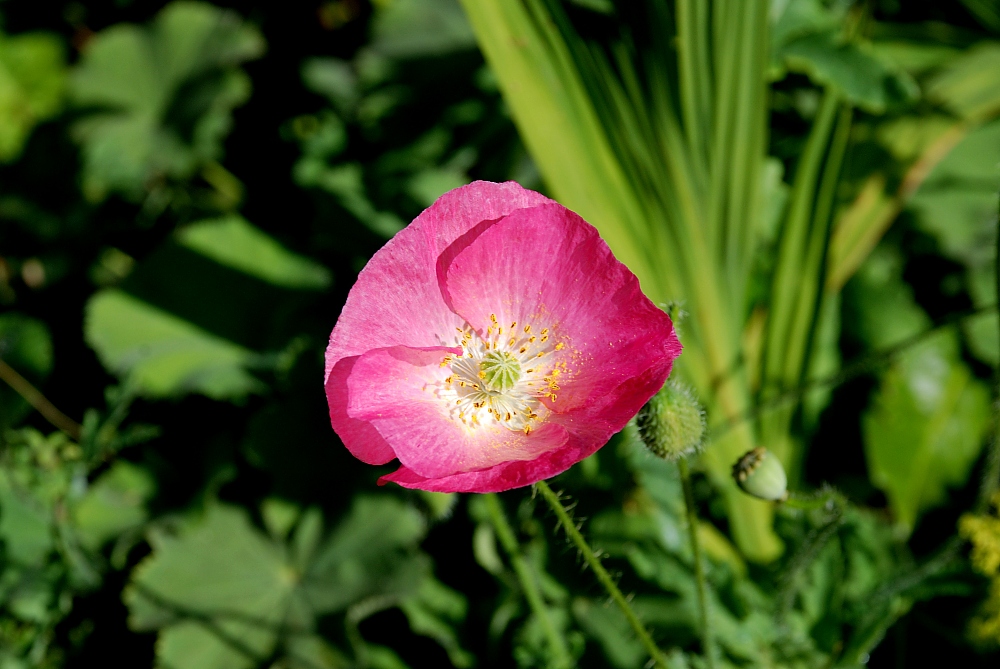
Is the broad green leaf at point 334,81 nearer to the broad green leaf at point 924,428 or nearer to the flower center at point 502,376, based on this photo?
the flower center at point 502,376

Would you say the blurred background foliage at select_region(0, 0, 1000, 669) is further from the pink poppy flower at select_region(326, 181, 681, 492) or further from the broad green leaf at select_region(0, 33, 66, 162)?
the pink poppy flower at select_region(326, 181, 681, 492)

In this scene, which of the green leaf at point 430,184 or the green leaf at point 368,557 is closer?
the green leaf at point 368,557

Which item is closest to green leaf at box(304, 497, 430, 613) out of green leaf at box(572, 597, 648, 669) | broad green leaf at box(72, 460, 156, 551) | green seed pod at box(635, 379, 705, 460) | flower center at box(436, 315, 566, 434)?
green leaf at box(572, 597, 648, 669)

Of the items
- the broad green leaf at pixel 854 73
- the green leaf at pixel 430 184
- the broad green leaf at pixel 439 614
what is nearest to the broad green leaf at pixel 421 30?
the green leaf at pixel 430 184

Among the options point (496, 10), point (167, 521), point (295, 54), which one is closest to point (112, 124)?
point (295, 54)

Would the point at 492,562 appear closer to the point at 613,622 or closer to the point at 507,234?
the point at 613,622

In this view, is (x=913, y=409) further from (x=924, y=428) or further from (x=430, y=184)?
(x=430, y=184)
